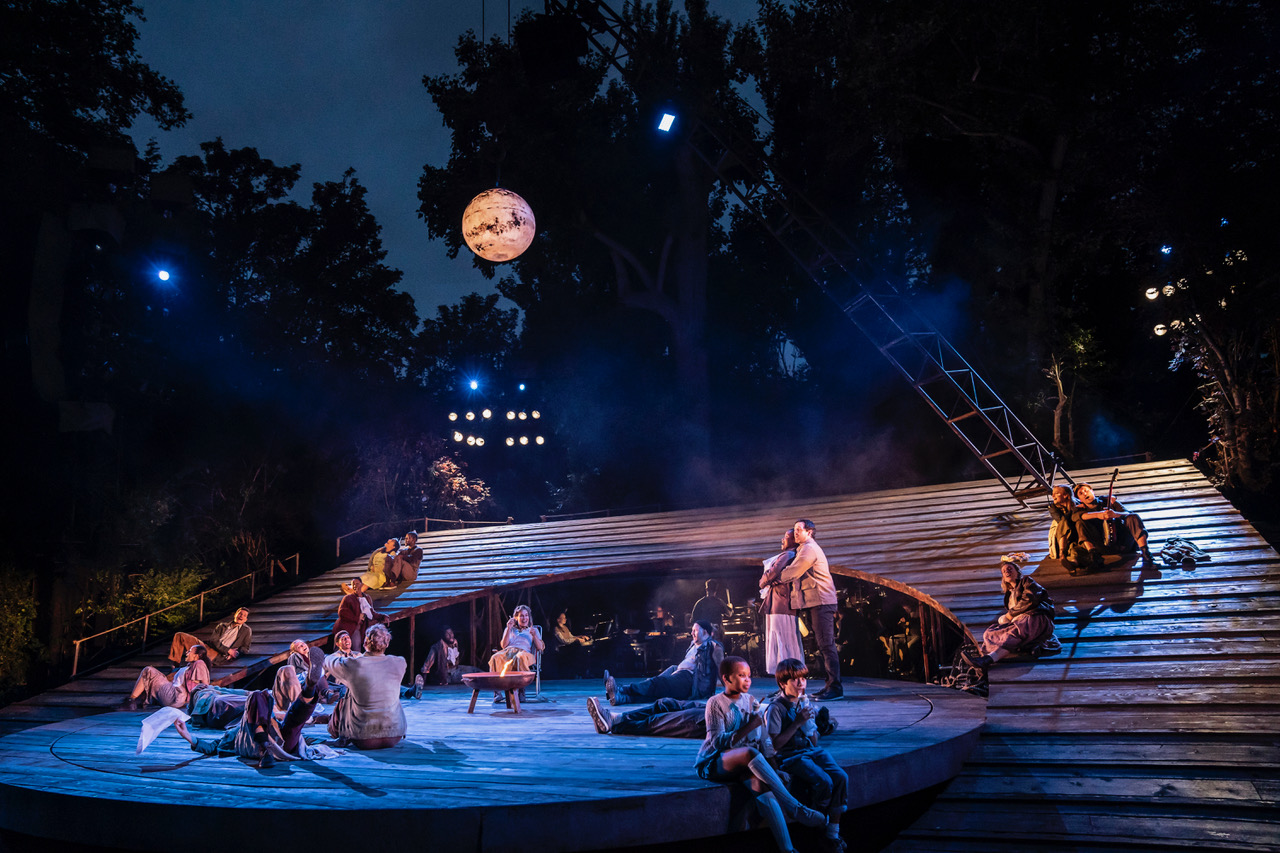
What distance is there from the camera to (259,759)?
20.6 feet

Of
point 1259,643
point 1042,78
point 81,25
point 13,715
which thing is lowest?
point 13,715

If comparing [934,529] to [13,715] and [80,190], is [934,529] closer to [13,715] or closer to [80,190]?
[13,715]

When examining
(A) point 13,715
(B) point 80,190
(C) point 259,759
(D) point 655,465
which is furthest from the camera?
(D) point 655,465

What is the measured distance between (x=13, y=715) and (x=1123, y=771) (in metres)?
14.0

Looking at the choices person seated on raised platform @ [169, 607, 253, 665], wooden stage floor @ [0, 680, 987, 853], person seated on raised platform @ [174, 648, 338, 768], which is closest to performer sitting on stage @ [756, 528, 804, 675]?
wooden stage floor @ [0, 680, 987, 853]

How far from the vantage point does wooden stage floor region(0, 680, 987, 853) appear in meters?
4.51

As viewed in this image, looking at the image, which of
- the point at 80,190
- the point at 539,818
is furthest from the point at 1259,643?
the point at 80,190

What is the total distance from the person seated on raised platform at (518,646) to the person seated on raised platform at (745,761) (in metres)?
4.55

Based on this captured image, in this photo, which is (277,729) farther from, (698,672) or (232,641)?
(232,641)

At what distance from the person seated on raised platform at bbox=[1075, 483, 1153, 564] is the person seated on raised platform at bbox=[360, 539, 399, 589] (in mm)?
10910

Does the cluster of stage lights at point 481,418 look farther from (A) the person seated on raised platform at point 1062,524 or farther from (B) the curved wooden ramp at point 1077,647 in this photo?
(A) the person seated on raised platform at point 1062,524

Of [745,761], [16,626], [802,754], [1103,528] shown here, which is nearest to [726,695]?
[745,761]

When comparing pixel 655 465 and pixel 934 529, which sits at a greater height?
pixel 655 465

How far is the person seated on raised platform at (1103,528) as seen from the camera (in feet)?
29.5
